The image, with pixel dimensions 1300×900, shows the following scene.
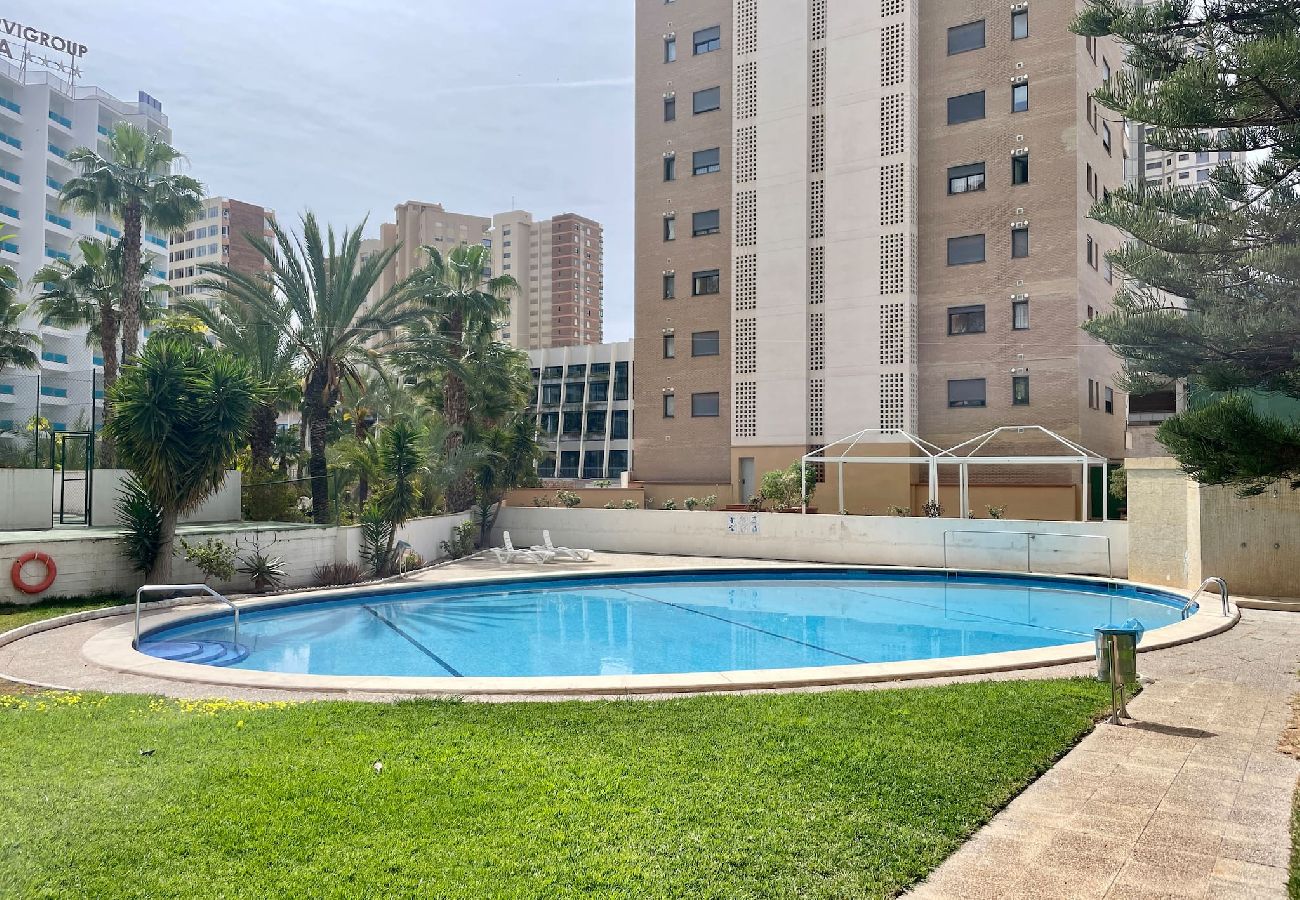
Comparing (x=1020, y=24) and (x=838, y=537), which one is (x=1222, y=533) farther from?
(x=1020, y=24)

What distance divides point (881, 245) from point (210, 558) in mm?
23380

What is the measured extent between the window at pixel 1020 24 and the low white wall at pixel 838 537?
17.4 m

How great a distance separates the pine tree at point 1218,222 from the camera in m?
7.61

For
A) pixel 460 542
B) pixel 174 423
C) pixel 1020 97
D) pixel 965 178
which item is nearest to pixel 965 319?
pixel 965 178

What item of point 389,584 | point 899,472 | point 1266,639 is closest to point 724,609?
point 389,584

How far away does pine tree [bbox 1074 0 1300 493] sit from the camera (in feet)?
25.0

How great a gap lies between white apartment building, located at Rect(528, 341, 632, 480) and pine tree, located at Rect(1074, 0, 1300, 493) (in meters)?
62.0

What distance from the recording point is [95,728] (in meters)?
6.93

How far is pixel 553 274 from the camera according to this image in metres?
123

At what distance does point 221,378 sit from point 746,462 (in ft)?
68.7

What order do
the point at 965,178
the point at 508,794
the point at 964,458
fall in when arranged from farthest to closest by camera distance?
the point at 965,178
the point at 964,458
the point at 508,794

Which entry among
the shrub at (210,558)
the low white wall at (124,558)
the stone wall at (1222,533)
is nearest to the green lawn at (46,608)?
the low white wall at (124,558)

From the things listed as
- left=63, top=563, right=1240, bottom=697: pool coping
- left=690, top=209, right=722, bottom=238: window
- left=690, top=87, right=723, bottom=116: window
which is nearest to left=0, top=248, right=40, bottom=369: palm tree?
left=63, top=563, right=1240, bottom=697: pool coping

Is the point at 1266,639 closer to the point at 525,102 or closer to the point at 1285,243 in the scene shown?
the point at 1285,243
